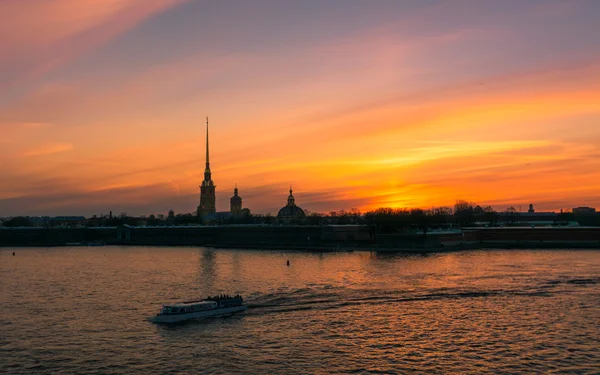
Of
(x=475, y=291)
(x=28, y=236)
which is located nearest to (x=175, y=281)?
(x=475, y=291)

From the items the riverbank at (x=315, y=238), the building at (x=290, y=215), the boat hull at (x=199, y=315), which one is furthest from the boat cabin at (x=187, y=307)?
the building at (x=290, y=215)

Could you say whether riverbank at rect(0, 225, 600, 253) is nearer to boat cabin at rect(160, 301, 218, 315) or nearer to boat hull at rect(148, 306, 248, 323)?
boat hull at rect(148, 306, 248, 323)

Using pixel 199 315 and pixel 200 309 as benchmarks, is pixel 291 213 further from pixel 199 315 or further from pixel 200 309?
pixel 199 315

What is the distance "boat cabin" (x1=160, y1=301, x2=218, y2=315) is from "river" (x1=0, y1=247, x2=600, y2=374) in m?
1.34

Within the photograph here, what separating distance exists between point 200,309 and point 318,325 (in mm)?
7780

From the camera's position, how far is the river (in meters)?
25.5

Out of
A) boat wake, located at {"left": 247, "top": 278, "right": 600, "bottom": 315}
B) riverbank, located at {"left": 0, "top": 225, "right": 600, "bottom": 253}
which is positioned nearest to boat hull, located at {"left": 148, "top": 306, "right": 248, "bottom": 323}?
boat wake, located at {"left": 247, "top": 278, "right": 600, "bottom": 315}

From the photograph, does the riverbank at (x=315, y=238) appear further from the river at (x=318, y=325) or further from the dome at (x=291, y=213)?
the dome at (x=291, y=213)

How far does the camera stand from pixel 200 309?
35.9 metres

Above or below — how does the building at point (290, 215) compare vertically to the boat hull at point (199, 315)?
above

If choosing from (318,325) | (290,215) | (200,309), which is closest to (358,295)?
(318,325)

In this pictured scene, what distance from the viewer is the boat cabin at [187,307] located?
34.3m

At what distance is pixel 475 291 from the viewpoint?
144 feet

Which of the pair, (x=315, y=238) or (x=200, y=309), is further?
(x=315, y=238)
